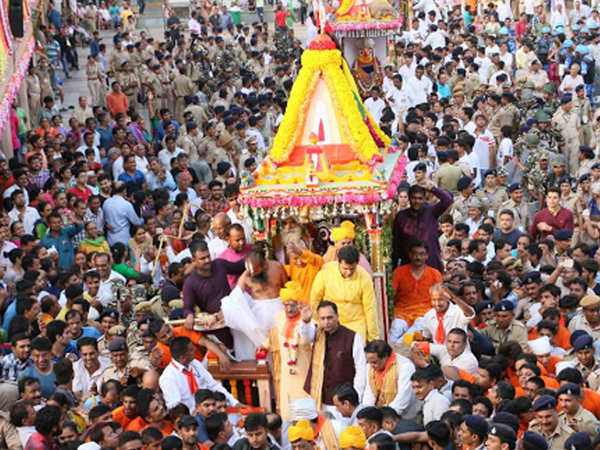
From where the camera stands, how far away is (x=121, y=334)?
447 inches

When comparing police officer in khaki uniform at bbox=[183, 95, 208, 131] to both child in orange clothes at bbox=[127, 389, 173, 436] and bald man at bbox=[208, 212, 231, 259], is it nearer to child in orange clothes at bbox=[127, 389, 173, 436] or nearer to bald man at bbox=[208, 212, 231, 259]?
bald man at bbox=[208, 212, 231, 259]

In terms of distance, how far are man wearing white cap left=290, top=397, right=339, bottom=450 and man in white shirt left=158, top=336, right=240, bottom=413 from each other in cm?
89

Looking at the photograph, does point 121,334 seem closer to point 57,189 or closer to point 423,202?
point 423,202

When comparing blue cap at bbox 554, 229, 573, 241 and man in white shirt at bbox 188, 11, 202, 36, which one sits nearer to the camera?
blue cap at bbox 554, 229, 573, 241

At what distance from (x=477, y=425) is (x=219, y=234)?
15.0 ft

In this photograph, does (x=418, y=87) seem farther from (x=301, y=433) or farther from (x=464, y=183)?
(x=301, y=433)

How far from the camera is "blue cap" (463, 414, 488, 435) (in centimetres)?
839

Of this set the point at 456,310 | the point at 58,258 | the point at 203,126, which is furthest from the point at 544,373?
the point at 203,126

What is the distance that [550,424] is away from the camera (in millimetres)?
8906

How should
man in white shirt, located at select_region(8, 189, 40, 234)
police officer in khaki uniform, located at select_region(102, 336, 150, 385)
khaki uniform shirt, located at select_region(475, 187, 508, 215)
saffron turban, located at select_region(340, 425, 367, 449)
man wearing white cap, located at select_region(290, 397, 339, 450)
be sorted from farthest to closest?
khaki uniform shirt, located at select_region(475, 187, 508, 215)
man in white shirt, located at select_region(8, 189, 40, 234)
police officer in khaki uniform, located at select_region(102, 336, 150, 385)
man wearing white cap, located at select_region(290, 397, 339, 450)
saffron turban, located at select_region(340, 425, 367, 449)

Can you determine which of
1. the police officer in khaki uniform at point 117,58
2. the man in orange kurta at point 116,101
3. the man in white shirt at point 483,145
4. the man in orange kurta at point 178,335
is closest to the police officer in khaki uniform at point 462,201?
the man in white shirt at point 483,145

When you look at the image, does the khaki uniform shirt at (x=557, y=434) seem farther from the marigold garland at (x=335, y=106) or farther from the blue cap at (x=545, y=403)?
the marigold garland at (x=335, y=106)

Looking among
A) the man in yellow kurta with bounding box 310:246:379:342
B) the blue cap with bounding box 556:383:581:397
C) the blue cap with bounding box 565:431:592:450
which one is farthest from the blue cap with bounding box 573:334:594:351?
the man in yellow kurta with bounding box 310:246:379:342

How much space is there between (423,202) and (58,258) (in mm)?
4472
